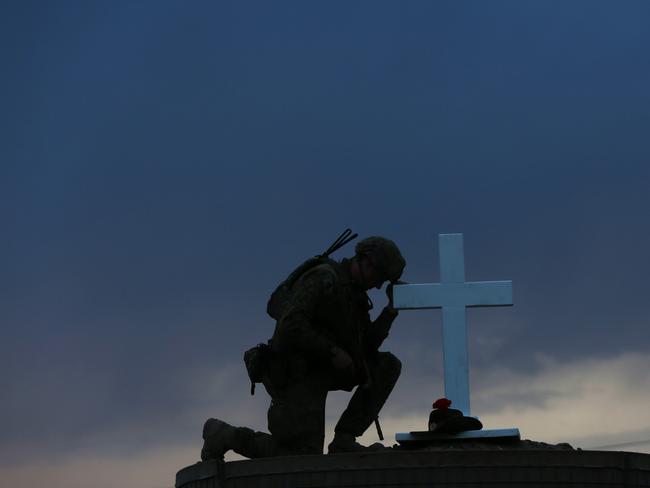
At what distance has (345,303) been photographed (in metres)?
9.71

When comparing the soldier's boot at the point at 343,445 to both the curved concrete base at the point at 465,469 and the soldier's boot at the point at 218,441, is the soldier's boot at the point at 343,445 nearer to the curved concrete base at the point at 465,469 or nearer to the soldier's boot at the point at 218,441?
the soldier's boot at the point at 218,441

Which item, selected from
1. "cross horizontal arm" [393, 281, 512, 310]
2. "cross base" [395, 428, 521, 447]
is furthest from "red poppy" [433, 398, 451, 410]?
"cross horizontal arm" [393, 281, 512, 310]

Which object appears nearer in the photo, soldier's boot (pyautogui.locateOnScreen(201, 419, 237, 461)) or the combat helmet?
the combat helmet

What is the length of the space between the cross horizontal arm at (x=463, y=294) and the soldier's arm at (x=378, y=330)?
0.77 metres

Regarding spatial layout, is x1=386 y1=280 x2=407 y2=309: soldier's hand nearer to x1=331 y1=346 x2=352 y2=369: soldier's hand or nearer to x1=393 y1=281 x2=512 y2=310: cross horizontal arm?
x1=393 y1=281 x2=512 y2=310: cross horizontal arm

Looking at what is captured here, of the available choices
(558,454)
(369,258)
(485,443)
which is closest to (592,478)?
(558,454)

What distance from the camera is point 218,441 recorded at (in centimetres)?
986

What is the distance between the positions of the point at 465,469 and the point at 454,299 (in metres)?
3.21

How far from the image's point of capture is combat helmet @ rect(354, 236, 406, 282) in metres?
9.73

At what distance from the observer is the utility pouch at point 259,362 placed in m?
9.85

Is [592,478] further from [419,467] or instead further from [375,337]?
[375,337]

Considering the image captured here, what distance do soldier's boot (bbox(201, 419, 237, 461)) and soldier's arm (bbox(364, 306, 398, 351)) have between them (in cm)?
135

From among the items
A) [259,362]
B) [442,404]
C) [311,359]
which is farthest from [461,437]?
[259,362]

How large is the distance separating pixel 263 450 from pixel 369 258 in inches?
72.1
